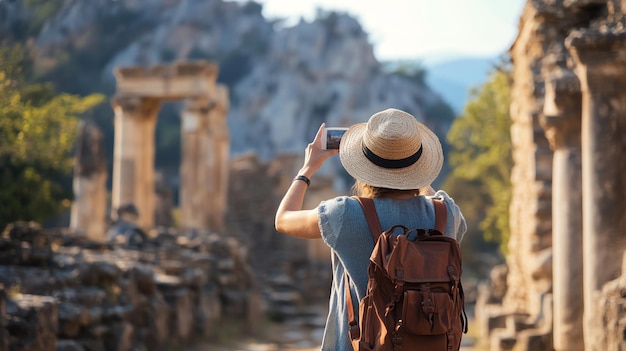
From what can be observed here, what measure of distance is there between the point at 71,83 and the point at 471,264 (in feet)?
97.1

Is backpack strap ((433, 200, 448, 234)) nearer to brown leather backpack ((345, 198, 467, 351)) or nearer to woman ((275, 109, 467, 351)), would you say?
woman ((275, 109, 467, 351))

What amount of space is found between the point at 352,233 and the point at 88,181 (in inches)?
806

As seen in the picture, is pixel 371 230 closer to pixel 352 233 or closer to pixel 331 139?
pixel 352 233

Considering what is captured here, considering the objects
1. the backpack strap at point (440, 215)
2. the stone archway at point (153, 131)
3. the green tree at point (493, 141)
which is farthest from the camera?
the stone archway at point (153, 131)

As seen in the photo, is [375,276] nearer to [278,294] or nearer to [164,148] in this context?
[278,294]

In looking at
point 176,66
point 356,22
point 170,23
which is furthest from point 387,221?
point 356,22

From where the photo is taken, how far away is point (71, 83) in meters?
56.2

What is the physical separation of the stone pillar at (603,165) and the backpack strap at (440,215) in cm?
402

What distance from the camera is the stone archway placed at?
969 inches

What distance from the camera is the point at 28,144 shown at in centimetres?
1819

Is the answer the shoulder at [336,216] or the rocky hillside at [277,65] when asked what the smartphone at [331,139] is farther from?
the rocky hillside at [277,65]

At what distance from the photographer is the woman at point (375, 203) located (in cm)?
401

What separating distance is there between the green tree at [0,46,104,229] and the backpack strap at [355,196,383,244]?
8.34m

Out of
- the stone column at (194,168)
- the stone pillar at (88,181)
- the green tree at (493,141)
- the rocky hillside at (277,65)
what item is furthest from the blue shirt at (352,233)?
the rocky hillside at (277,65)
